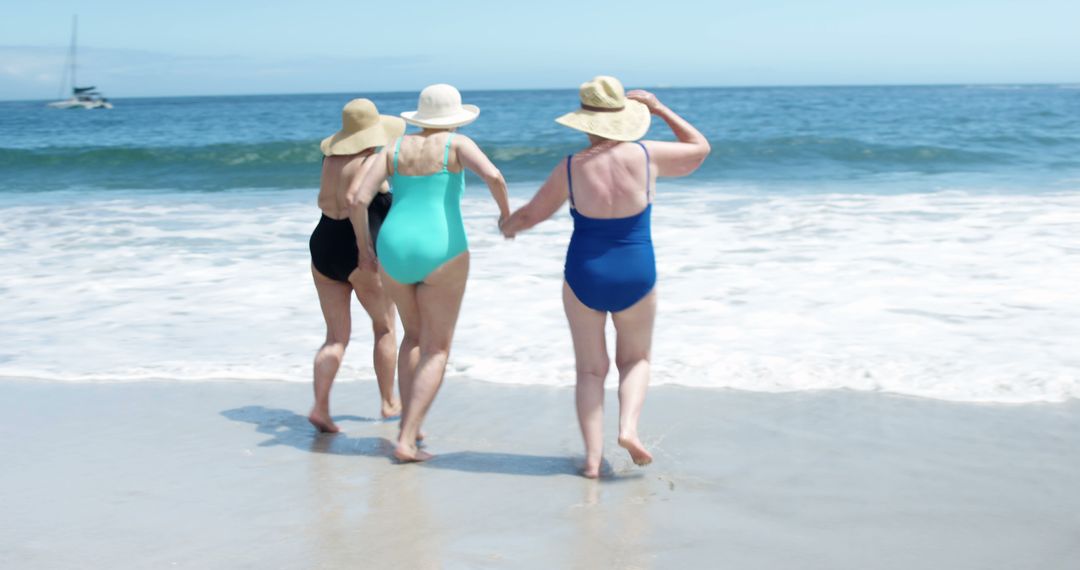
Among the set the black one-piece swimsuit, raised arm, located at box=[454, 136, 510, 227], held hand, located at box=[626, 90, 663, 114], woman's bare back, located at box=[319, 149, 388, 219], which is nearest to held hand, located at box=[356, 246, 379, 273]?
the black one-piece swimsuit

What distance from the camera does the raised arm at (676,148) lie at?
3.88 metres

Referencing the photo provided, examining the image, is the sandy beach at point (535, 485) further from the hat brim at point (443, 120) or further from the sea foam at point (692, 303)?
the hat brim at point (443, 120)

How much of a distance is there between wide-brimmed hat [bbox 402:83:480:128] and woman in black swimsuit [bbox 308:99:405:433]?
358 millimetres

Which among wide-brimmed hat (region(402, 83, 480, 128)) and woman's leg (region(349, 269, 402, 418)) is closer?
wide-brimmed hat (region(402, 83, 480, 128))

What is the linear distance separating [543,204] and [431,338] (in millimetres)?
795

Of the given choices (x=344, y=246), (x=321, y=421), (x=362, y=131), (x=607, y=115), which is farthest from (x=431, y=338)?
(x=607, y=115)

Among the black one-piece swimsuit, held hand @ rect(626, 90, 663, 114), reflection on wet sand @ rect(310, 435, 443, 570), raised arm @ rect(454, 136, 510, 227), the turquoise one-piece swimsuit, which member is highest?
held hand @ rect(626, 90, 663, 114)

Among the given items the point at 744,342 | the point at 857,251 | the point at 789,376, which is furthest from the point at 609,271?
the point at 857,251

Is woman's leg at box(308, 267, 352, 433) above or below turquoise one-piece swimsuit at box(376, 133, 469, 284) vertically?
below

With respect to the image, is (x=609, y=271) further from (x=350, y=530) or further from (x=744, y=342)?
(x=744, y=342)

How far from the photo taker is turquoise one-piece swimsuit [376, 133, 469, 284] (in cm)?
414

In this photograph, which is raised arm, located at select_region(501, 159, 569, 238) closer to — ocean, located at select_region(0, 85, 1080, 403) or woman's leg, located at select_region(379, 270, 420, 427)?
woman's leg, located at select_region(379, 270, 420, 427)

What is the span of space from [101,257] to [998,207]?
9.51m

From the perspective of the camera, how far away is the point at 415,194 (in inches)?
164
